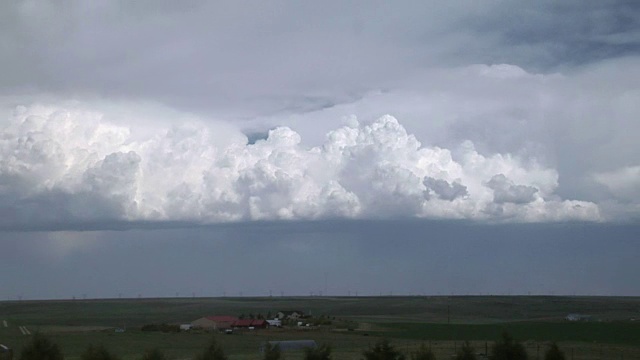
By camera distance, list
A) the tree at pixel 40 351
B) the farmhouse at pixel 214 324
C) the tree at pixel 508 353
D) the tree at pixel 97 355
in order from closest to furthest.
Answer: the tree at pixel 97 355 → the tree at pixel 40 351 → the tree at pixel 508 353 → the farmhouse at pixel 214 324

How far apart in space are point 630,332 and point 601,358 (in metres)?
54.7

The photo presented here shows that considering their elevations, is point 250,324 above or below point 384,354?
above

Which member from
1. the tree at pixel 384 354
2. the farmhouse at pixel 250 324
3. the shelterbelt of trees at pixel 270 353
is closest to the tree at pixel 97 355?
the shelterbelt of trees at pixel 270 353

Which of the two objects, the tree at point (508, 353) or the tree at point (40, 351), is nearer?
the tree at point (40, 351)

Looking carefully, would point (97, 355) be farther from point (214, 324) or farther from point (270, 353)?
point (214, 324)

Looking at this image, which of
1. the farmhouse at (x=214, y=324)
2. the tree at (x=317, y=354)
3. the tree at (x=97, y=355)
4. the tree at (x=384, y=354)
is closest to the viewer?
the tree at (x=97, y=355)

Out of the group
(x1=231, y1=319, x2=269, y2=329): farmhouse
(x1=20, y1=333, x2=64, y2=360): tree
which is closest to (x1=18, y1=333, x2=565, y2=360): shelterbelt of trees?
(x1=20, y1=333, x2=64, y2=360): tree

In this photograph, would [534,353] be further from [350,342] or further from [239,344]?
[239,344]

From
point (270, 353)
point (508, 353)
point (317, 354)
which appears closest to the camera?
point (270, 353)

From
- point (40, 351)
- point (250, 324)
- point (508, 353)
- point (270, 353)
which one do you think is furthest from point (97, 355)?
point (250, 324)

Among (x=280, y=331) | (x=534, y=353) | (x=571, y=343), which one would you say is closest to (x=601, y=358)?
(x=534, y=353)

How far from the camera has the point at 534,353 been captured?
95.2m

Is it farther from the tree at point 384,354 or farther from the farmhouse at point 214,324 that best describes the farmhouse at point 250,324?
the tree at point 384,354

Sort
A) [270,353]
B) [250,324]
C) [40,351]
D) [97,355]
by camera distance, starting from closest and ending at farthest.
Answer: [97,355]
[40,351]
[270,353]
[250,324]
